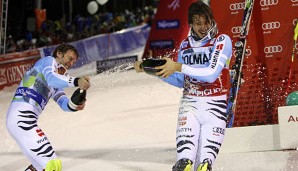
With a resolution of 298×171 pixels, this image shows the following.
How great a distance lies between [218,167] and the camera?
9.11m

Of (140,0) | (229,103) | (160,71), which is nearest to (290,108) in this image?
(229,103)

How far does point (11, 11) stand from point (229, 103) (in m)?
18.9

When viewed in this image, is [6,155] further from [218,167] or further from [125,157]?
[218,167]

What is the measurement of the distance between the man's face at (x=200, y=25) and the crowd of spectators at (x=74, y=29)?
1365 centimetres

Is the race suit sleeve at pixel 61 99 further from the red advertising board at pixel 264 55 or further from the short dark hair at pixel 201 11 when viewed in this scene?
the red advertising board at pixel 264 55

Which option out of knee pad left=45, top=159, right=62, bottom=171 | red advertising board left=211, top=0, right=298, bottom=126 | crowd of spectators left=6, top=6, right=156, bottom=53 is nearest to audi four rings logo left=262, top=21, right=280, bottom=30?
red advertising board left=211, top=0, right=298, bottom=126

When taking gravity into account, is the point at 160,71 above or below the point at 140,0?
below

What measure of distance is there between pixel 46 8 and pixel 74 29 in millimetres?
7046

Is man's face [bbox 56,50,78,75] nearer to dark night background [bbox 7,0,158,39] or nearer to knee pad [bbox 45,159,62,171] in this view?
knee pad [bbox 45,159,62,171]

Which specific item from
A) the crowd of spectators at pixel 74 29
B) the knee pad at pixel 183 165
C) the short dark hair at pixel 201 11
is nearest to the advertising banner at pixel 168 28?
the crowd of spectators at pixel 74 29

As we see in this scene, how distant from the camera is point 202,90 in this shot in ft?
21.9

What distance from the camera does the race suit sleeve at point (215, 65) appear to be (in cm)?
635

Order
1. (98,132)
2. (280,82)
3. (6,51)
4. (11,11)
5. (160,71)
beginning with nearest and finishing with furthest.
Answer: (160,71)
(280,82)
(98,132)
(6,51)
(11,11)

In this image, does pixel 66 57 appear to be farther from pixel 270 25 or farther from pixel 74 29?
pixel 74 29
